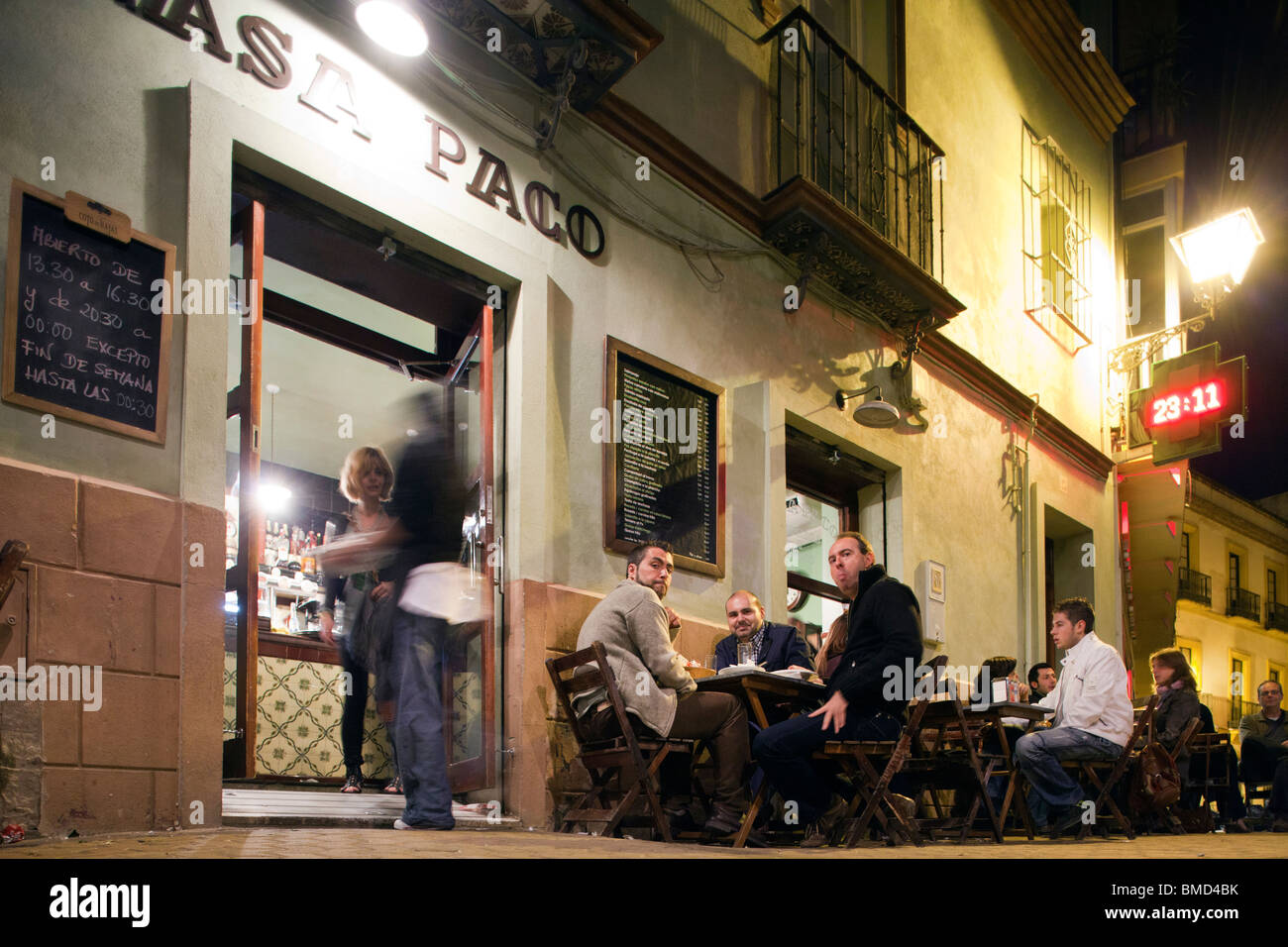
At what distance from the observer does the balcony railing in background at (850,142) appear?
8.88m

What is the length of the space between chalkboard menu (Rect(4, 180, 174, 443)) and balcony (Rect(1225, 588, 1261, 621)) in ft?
99.1

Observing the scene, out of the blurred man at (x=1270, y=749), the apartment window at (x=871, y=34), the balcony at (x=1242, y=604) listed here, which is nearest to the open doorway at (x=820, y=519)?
the apartment window at (x=871, y=34)

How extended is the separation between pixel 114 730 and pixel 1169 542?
12292 mm

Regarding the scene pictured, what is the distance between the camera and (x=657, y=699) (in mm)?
5445

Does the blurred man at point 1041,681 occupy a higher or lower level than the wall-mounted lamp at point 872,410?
lower

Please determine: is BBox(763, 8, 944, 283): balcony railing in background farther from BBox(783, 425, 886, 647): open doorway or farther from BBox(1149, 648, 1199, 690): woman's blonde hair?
BBox(1149, 648, 1199, 690): woman's blonde hair

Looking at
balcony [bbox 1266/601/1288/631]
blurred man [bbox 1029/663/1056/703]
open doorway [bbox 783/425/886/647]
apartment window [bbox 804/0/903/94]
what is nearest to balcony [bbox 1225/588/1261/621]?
balcony [bbox 1266/601/1288/631]

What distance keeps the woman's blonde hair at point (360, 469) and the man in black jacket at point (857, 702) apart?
2.25m

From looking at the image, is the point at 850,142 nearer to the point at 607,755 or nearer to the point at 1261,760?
the point at 607,755

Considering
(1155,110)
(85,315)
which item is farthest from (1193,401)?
(85,315)

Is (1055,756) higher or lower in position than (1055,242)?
lower

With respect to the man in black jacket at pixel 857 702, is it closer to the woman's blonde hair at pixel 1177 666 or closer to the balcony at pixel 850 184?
the balcony at pixel 850 184

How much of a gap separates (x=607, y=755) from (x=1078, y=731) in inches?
118
